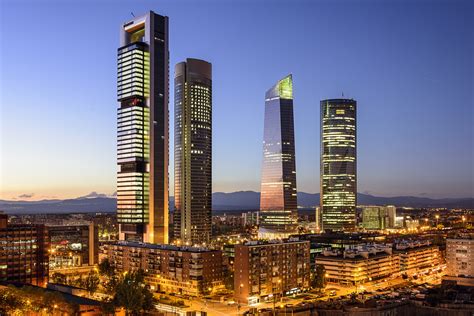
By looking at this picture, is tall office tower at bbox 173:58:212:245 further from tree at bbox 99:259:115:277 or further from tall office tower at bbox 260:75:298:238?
tree at bbox 99:259:115:277

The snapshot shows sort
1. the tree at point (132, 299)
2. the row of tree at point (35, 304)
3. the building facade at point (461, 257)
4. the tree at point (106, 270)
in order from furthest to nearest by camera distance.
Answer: the building facade at point (461, 257) < the tree at point (106, 270) < the tree at point (132, 299) < the row of tree at point (35, 304)

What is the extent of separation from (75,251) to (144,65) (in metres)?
39.8

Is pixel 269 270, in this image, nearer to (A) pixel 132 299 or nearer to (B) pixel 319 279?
(B) pixel 319 279

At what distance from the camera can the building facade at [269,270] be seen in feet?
220

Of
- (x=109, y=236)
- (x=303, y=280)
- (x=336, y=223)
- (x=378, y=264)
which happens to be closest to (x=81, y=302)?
(x=303, y=280)

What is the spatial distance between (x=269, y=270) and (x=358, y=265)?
57.7 feet

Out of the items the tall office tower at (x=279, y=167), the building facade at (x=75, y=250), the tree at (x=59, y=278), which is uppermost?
the tall office tower at (x=279, y=167)

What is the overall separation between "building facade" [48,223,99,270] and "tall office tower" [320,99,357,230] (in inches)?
3718

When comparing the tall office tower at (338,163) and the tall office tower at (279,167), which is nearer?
the tall office tower at (279,167)

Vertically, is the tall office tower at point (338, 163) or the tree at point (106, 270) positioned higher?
the tall office tower at point (338, 163)

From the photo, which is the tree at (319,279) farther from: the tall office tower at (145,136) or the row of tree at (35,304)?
the tall office tower at (145,136)

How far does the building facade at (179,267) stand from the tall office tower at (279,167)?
8353 cm

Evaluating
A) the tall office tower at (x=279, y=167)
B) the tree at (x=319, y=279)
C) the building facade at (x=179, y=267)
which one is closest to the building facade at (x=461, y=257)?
the tree at (x=319, y=279)

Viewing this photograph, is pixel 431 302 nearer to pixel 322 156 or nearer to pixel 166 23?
pixel 166 23
